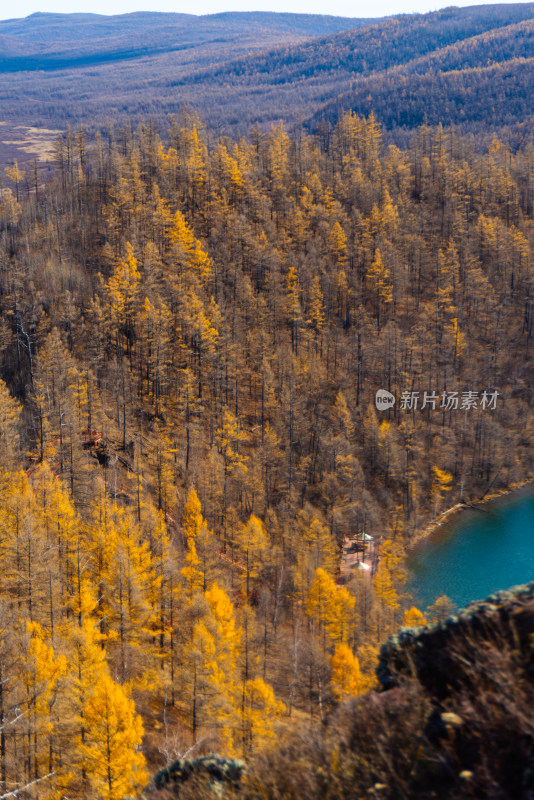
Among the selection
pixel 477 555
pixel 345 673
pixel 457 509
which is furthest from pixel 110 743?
pixel 457 509

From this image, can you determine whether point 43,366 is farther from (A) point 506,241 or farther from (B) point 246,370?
(A) point 506,241

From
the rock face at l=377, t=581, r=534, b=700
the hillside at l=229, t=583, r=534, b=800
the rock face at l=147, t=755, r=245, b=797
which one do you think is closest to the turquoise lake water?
the rock face at l=377, t=581, r=534, b=700

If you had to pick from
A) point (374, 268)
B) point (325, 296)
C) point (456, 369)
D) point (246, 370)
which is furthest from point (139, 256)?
point (456, 369)

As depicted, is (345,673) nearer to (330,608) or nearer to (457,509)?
(330,608)

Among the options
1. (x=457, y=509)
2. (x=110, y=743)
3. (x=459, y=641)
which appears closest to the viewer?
(x=459, y=641)

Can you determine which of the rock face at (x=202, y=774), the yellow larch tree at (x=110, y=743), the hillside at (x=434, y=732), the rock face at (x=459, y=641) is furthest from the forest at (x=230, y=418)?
the rock face at (x=459, y=641)

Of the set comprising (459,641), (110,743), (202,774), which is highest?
(459,641)

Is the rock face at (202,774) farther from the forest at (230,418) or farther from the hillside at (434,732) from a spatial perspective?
the forest at (230,418)

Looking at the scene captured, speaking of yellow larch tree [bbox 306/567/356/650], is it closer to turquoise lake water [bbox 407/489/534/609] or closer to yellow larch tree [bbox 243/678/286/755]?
yellow larch tree [bbox 243/678/286/755]
